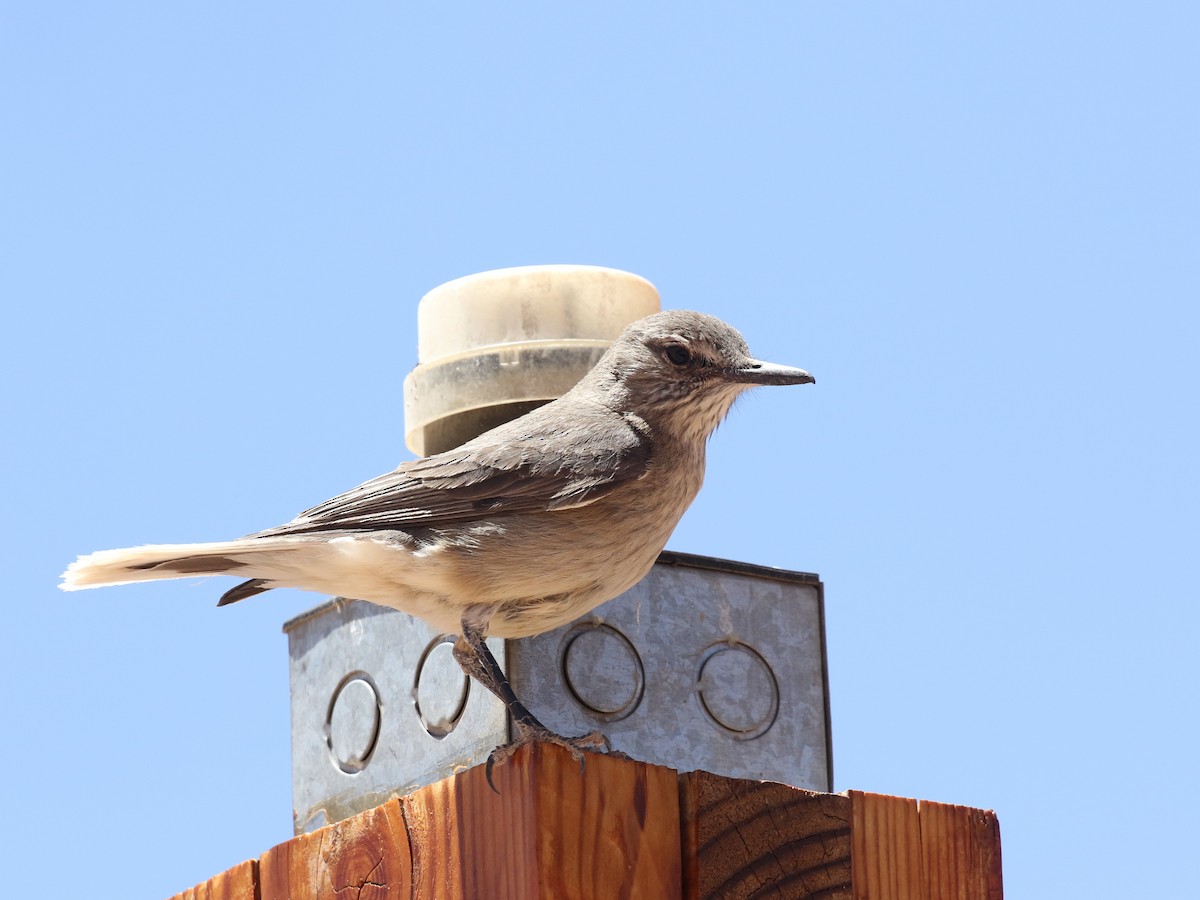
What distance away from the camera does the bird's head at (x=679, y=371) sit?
465 centimetres

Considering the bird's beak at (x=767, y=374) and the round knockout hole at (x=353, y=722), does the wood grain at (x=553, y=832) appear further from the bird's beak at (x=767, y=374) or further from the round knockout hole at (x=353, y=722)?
the bird's beak at (x=767, y=374)

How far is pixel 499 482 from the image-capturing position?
4.31 m

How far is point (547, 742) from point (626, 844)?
0.26 m

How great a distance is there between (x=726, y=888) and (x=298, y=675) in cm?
222

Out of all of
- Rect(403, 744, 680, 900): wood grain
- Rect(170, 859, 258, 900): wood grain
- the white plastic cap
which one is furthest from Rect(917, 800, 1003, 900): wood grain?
the white plastic cap

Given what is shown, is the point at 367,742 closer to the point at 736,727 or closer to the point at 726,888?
the point at 736,727

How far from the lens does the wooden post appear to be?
8.84ft

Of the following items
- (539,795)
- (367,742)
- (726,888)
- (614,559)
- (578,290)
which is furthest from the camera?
(578,290)

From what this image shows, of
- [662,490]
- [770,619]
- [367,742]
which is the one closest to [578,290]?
[662,490]

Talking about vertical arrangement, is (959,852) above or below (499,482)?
below

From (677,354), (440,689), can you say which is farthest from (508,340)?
(440,689)

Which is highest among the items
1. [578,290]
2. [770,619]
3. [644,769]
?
[578,290]

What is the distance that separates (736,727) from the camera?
4.36 m

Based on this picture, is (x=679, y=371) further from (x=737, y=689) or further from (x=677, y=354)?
(x=737, y=689)
